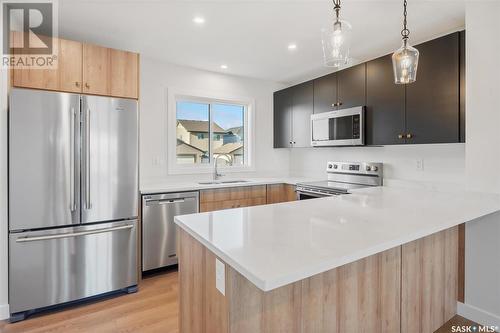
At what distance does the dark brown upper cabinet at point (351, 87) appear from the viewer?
3025 millimetres

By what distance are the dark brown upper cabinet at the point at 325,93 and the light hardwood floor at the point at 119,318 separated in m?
2.48

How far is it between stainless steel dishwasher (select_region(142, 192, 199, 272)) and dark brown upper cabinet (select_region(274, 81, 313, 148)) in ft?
6.09

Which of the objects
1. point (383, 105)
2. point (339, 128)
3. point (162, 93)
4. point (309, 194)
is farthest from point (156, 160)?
point (383, 105)

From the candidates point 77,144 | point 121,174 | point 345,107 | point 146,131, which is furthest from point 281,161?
point 77,144

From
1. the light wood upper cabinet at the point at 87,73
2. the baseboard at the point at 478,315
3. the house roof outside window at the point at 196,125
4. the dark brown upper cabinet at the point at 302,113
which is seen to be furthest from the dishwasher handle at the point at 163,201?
the baseboard at the point at 478,315

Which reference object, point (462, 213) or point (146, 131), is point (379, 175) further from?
point (146, 131)

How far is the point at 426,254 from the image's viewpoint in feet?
5.58

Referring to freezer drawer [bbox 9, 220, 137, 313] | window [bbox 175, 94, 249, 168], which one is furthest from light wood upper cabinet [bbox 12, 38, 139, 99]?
freezer drawer [bbox 9, 220, 137, 313]

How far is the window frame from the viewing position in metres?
3.53

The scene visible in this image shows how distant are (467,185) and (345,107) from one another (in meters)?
1.55

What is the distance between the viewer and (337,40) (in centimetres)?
156

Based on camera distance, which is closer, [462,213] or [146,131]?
[462,213]

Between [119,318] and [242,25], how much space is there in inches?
108

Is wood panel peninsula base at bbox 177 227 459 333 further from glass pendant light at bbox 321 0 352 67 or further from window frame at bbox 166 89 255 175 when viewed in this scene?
window frame at bbox 166 89 255 175
